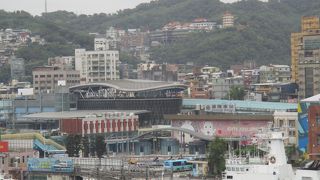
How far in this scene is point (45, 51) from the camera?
4537 inches

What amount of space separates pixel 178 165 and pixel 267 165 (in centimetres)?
1700

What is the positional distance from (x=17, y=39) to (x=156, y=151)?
61392mm

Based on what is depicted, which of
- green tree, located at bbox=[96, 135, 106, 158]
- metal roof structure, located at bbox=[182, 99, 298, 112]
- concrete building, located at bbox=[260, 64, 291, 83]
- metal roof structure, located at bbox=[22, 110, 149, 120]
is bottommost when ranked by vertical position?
green tree, located at bbox=[96, 135, 106, 158]

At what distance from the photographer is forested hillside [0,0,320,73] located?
126625 mm

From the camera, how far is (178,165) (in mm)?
45344

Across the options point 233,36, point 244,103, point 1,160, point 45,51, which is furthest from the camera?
point 233,36

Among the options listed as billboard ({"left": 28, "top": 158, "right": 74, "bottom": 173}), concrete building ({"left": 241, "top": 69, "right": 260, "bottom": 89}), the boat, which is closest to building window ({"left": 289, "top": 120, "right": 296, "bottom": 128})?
billboard ({"left": 28, "top": 158, "right": 74, "bottom": 173})

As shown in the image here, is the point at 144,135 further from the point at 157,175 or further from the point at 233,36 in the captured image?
the point at 233,36

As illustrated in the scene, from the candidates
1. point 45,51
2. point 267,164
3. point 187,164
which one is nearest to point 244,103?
point 187,164

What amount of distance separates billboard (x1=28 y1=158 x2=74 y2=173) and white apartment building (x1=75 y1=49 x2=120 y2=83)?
4562cm

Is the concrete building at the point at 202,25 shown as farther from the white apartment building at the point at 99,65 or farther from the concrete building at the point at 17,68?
the white apartment building at the point at 99,65

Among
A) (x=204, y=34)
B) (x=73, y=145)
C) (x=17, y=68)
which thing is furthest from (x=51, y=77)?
(x=204, y=34)

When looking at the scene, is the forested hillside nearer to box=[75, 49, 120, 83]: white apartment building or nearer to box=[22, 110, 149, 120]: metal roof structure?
box=[75, 49, 120, 83]: white apartment building

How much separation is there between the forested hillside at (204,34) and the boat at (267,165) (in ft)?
266
